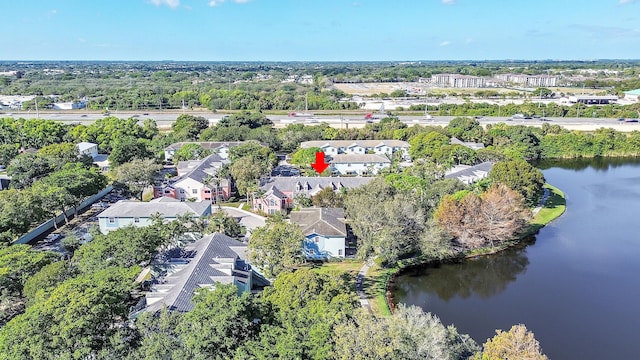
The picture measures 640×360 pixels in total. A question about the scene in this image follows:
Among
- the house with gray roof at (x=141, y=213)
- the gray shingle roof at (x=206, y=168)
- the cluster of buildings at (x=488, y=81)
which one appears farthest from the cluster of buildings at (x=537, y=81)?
the house with gray roof at (x=141, y=213)

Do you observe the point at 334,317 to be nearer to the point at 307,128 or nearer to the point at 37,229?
the point at 37,229

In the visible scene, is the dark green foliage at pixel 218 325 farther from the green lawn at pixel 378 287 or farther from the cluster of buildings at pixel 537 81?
the cluster of buildings at pixel 537 81

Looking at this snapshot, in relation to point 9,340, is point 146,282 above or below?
below

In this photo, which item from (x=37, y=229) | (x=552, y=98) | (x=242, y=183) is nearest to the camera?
(x=37, y=229)

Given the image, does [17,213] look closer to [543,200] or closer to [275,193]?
[275,193]

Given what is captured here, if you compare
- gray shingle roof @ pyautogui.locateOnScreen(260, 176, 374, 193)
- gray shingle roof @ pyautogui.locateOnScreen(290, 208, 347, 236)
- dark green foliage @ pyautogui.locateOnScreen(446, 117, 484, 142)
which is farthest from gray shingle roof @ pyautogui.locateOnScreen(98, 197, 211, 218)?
dark green foliage @ pyautogui.locateOnScreen(446, 117, 484, 142)

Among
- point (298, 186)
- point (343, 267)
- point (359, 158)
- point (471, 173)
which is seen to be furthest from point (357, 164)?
point (343, 267)

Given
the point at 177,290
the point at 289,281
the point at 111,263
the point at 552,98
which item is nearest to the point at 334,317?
the point at 289,281
